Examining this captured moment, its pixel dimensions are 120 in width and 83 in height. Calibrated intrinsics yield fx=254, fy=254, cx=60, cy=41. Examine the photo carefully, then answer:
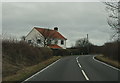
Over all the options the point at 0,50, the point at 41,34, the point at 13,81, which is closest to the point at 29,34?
the point at 41,34

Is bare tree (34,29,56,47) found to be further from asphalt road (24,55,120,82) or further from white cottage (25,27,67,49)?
asphalt road (24,55,120,82)

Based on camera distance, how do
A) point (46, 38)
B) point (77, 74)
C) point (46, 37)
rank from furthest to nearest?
1. point (46, 37)
2. point (46, 38)
3. point (77, 74)

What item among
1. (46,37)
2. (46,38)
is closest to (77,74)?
(46,38)

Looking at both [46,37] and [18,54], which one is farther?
[46,37]

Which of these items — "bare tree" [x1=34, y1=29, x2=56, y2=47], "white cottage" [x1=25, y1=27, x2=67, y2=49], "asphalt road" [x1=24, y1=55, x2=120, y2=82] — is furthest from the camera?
"white cottage" [x1=25, y1=27, x2=67, y2=49]

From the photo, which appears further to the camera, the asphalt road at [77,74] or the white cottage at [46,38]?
the white cottage at [46,38]

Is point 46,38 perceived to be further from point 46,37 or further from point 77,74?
point 77,74

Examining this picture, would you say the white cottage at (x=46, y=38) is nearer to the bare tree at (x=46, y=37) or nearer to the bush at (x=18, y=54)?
the bare tree at (x=46, y=37)

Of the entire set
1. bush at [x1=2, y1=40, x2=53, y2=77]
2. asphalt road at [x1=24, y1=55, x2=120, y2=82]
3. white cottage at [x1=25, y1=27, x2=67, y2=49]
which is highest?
white cottage at [x1=25, y1=27, x2=67, y2=49]

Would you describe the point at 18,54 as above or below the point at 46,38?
below

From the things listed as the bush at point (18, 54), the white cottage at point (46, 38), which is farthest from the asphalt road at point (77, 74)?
the white cottage at point (46, 38)

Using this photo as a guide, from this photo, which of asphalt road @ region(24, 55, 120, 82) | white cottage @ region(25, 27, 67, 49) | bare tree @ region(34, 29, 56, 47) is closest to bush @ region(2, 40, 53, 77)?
asphalt road @ region(24, 55, 120, 82)

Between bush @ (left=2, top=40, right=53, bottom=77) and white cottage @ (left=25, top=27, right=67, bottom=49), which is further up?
white cottage @ (left=25, top=27, right=67, bottom=49)

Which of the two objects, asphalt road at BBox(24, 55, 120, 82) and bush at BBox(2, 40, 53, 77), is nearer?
asphalt road at BBox(24, 55, 120, 82)
